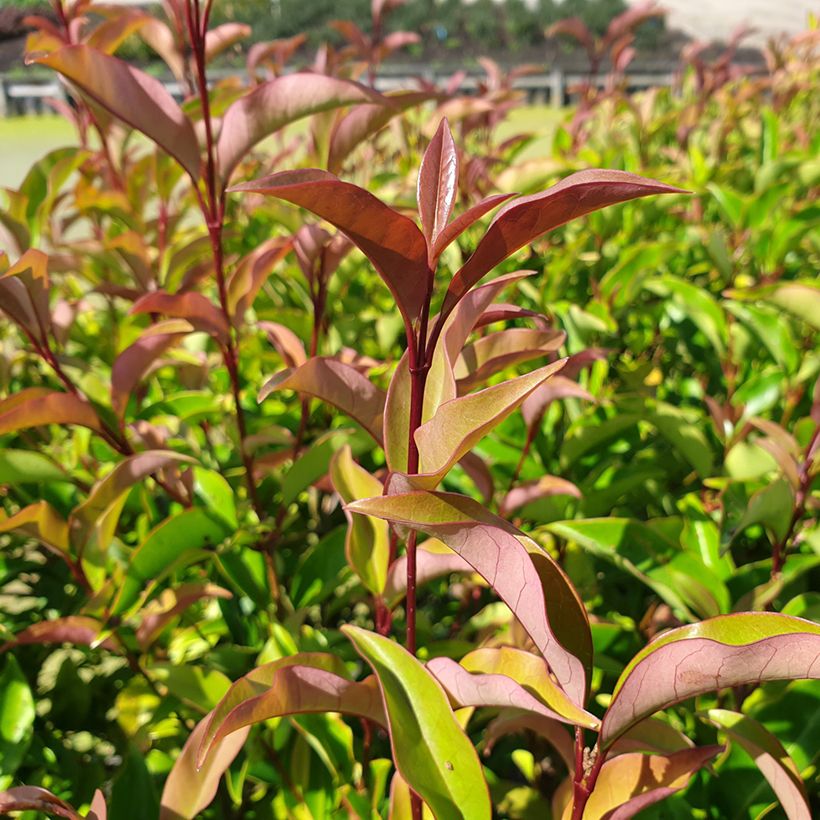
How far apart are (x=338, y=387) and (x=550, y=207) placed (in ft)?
0.99

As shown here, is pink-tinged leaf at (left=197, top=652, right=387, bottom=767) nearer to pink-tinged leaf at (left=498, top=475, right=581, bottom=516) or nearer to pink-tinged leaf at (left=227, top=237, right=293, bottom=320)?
pink-tinged leaf at (left=498, top=475, right=581, bottom=516)

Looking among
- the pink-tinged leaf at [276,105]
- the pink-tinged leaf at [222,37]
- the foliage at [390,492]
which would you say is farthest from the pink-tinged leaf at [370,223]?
the pink-tinged leaf at [222,37]

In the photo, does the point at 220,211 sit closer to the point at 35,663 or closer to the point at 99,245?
the point at 99,245

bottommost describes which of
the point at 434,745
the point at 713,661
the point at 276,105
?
the point at 434,745

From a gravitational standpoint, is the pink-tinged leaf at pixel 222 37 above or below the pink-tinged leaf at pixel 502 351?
above

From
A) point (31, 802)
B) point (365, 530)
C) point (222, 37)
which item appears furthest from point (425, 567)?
point (222, 37)

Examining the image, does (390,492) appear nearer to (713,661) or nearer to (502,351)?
(713,661)

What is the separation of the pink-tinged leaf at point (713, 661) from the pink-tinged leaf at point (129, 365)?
0.77m

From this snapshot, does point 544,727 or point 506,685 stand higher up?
point 506,685

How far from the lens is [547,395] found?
1106mm

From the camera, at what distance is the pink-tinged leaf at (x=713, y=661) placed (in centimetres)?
54

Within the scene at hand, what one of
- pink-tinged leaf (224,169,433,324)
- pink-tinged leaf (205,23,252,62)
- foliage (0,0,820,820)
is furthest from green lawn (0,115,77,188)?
pink-tinged leaf (224,169,433,324)

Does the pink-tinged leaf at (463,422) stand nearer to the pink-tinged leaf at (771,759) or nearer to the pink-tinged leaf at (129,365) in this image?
the pink-tinged leaf at (771,759)

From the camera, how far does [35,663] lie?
53.1 inches
